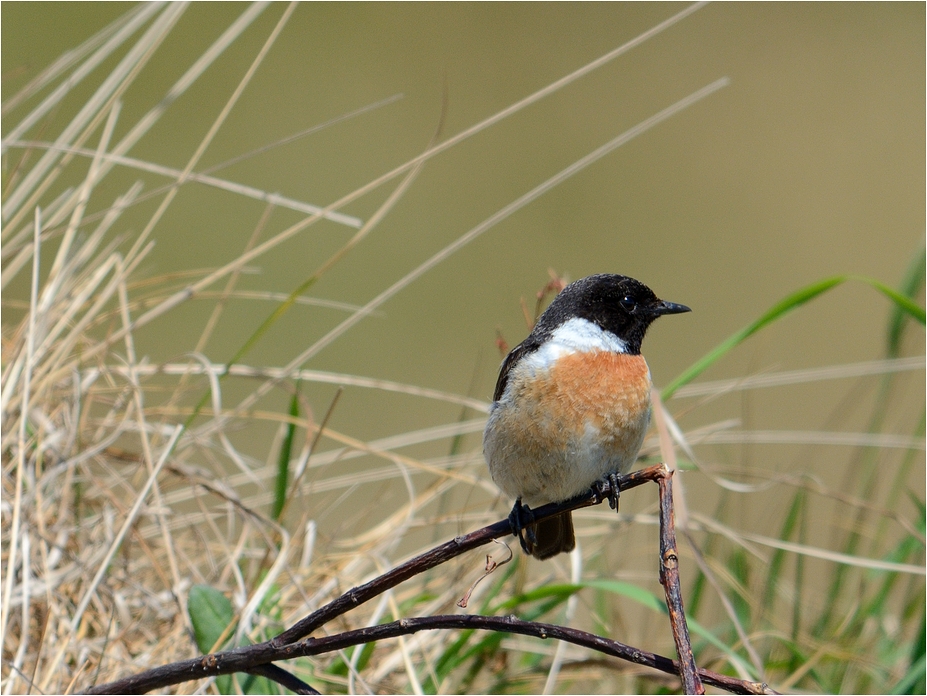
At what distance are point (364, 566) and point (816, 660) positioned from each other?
1.38 meters

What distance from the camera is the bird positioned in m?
2.29

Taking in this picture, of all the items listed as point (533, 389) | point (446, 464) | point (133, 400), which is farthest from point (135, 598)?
point (533, 389)

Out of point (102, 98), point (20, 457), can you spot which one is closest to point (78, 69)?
point (102, 98)

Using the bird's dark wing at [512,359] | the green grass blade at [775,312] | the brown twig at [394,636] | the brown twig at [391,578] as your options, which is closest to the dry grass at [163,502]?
the green grass blade at [775,312]

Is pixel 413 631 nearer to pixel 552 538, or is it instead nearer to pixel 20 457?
pixel 552 538

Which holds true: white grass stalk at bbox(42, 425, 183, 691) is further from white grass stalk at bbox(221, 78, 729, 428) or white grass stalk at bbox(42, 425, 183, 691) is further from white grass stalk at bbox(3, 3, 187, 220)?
white grass stalk at bbox(3, 3, 187, 220)

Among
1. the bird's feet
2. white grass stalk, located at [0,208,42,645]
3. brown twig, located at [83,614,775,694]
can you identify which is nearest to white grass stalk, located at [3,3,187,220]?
white grass stalk, located at [0,208,42,645]

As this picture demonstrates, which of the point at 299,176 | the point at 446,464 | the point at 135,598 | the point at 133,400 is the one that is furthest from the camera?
the point at 299,176

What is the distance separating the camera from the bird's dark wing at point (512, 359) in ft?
8.18

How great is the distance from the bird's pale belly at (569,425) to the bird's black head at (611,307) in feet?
0.36

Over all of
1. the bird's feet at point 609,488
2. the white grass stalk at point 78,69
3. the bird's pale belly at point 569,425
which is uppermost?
the white grass stalk at point 78,69

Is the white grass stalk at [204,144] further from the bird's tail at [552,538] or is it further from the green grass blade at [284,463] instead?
the bird's tail at [552,538]

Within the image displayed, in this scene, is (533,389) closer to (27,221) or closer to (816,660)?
(816,660)

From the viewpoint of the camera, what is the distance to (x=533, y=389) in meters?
2.38
